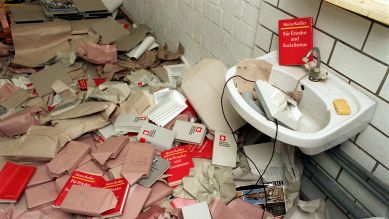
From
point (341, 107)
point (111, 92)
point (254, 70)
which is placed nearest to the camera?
point (341, 107)

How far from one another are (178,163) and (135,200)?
11.7 inches

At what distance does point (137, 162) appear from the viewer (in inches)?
60.9

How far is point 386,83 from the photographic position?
101cm

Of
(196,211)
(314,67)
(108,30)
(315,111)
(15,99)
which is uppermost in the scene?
(314,67)

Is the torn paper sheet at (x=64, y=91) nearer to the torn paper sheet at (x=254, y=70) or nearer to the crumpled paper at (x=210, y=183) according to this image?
the crumpled paper at (x=210, y=183)

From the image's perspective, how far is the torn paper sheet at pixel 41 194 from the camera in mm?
1448

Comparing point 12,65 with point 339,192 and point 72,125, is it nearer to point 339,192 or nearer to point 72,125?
point 72,125

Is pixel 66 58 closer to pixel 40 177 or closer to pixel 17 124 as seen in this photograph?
pixel 17 124

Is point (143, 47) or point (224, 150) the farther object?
point (143, 47)

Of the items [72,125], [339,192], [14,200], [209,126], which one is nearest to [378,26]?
[339,192]

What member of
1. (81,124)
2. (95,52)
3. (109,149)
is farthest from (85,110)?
(95,52)

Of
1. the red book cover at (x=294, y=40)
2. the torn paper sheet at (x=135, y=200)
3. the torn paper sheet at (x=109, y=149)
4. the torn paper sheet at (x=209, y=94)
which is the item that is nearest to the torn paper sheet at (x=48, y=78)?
the torn paper sheet at (x=109, y=149)

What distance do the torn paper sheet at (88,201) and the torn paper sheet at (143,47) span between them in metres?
1.34

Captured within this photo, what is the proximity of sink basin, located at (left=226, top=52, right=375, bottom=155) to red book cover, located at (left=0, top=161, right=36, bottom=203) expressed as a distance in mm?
1156
